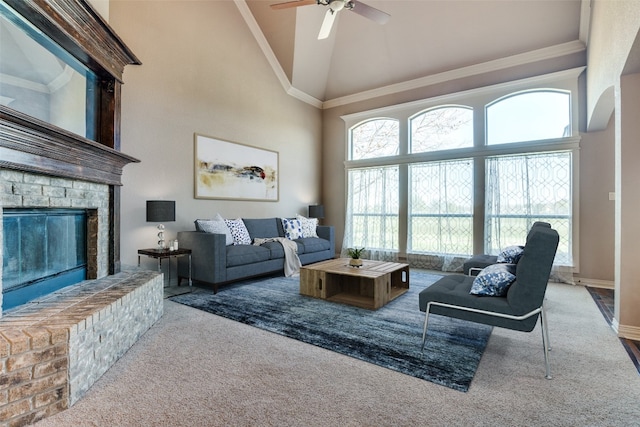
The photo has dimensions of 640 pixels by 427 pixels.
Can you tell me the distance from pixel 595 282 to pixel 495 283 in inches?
140

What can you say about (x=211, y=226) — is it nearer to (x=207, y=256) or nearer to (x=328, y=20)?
(x=207, y=256)

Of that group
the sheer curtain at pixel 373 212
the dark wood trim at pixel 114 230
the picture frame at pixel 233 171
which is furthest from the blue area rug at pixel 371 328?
the sheer curtain at pixel 373 212

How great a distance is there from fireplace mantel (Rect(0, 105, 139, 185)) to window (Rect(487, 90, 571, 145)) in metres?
5.63

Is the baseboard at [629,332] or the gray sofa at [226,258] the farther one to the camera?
the gray sofa at [226,258]

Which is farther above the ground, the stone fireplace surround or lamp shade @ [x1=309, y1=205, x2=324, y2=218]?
lamp shade @ [x1=309, y1=205, x2=324, y2=218]

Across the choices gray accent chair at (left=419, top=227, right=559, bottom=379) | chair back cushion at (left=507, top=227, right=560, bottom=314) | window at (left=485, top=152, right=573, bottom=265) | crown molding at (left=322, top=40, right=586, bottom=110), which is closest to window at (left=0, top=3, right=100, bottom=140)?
gray accent chair at (left=419, top=227, right=559, bottom=379)

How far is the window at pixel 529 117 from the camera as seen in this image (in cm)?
489

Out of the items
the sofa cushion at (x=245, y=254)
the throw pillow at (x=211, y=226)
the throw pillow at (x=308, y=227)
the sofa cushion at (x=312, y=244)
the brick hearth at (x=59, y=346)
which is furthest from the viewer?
the throw pillow at (x=308, y=227)

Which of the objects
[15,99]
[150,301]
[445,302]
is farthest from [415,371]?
[15,99]

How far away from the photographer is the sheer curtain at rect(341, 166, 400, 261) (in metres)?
6.38

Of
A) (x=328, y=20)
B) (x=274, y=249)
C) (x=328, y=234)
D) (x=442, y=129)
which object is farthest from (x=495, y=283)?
(x=442, y=129)

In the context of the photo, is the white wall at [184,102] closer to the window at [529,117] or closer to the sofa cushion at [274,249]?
the sofa cushion at [274,249]

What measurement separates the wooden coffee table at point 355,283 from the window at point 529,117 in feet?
10.4

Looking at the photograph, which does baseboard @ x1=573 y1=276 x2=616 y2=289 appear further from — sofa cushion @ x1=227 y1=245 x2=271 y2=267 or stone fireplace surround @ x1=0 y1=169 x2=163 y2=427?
stone fireplace surround @ x1=0 y1=169 x2=163 y2=427
